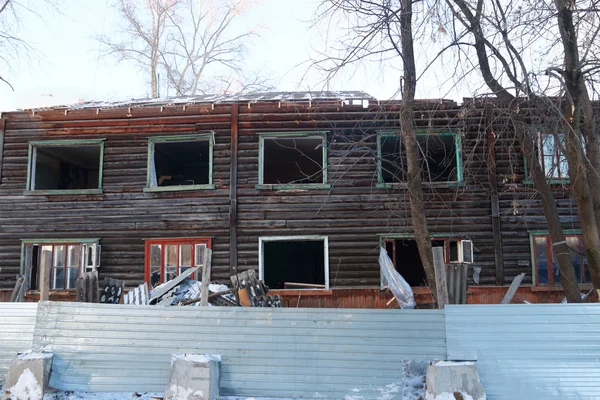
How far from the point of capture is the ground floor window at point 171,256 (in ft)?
43.9

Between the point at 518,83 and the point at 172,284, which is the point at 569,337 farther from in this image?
the point at 172,284

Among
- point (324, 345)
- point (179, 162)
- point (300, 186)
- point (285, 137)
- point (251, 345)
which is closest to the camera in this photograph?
point (324, 345)

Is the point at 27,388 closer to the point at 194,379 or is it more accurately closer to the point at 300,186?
the point at 194,379

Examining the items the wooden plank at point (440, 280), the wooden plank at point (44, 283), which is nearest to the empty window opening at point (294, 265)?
the wooden plank at point (44, 283)

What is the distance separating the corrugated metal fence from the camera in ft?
20.4

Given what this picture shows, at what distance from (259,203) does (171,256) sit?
271 cm

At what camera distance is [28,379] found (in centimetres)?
684

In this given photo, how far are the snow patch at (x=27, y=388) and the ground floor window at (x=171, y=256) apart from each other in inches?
254

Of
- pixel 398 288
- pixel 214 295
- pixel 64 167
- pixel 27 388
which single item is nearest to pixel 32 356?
pixel 27 388

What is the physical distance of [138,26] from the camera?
30.7 metres

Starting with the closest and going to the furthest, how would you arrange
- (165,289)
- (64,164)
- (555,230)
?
(555,230) < (165,289) < (64,164)

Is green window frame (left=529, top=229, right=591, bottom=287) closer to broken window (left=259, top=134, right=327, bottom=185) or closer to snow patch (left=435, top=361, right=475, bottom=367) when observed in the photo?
broken window (left=259, top=134, right=327, bottom=185)

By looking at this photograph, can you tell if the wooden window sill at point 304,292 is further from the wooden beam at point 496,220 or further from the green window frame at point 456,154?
the wooden beam at point 496,220

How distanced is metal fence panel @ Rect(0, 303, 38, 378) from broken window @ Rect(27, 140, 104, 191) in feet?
21.8
